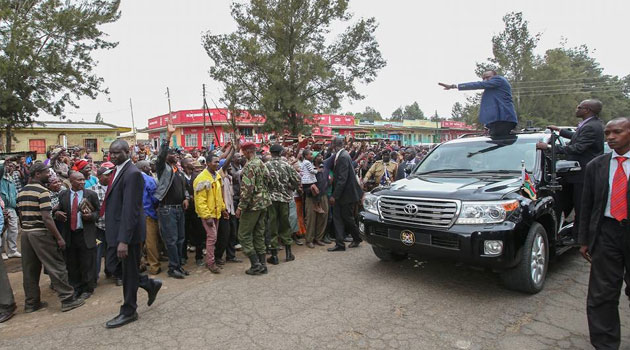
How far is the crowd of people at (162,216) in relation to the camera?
4074 mm

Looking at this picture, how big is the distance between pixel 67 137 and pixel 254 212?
33034 millimetres

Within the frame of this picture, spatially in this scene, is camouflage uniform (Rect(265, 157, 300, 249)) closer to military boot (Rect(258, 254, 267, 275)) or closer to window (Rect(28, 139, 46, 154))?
military boot (Rect(258, 254, 267, 275))

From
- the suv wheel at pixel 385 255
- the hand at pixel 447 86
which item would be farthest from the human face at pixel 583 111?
the suv wheel at pixel 385 255

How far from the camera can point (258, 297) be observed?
449 cm

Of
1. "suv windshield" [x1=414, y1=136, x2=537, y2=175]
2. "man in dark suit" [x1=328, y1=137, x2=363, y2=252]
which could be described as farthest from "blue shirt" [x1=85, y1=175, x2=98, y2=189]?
"suv windshield" [x1=414, y1=136, x2=537, y2=175]

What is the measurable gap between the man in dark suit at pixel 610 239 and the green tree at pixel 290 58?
18.8 m

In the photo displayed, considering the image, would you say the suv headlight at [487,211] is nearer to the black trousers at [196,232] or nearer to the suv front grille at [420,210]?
the suv front grille at [420,210]

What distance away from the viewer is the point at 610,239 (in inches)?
116

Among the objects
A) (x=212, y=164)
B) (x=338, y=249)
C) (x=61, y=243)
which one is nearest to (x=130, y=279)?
(x=61, y=243)

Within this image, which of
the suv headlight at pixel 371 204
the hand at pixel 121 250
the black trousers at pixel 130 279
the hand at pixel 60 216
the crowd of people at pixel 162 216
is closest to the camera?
the hand at pixel 121 250

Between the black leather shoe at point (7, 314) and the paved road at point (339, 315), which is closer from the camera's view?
the paved road at point (339, 315)

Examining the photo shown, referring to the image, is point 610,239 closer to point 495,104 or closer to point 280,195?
point 495,104

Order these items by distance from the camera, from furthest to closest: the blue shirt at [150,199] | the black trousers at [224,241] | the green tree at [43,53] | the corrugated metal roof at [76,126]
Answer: the corrugated metal roof at [76,126], the green tree at [43,53], the black trousers at [224,241], the blue shirt at [150,199]

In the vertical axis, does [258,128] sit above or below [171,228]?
above
